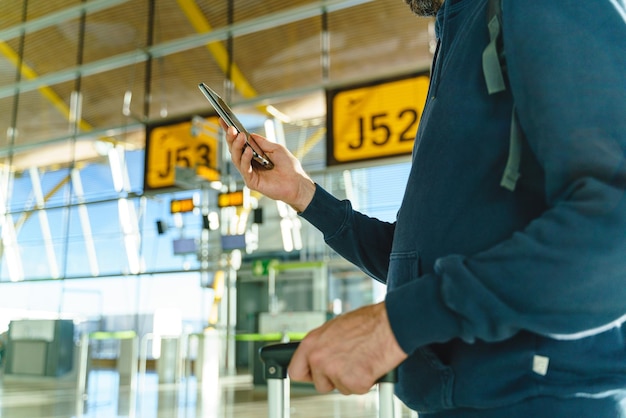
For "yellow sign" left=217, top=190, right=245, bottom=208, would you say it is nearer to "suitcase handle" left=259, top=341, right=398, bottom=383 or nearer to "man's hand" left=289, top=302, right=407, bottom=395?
"suitcase handle" left=259, top=341, right=398, bottom=383

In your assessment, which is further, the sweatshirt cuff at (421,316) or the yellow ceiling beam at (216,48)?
the yellow ceiling beam at (216,48)

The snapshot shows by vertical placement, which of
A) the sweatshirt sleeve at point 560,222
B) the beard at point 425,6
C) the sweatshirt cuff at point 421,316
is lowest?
the sweatshirt cuff at point 421,316

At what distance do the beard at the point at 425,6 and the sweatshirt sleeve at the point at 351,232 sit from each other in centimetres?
36

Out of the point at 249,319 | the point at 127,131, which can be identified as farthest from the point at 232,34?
the point at 249,319

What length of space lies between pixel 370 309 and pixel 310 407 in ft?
19.5

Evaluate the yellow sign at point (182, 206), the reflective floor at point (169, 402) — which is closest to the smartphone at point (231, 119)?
the reflective floor at point (169, 402)

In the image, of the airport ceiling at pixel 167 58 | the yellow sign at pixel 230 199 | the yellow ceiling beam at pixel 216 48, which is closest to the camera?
the yellow sign at pixel 230 199

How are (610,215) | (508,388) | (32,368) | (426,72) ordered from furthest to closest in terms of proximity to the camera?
(32,368) → (426,72) → (508,388) → (610,215)

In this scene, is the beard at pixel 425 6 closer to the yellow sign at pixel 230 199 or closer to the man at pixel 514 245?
the man at pixel 514 245

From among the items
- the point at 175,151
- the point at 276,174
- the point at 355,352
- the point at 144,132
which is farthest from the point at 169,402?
the point at 355,352

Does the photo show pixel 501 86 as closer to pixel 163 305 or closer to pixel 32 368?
pixel 163 305

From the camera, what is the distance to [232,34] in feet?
31.8

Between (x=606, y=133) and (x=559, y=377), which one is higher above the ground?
(x=606, y=133)

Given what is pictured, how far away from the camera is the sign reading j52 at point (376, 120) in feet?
22.4
